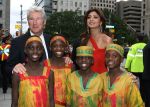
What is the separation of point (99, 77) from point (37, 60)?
664mm

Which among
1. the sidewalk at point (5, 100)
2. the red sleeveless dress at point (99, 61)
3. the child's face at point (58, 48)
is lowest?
the sidewalk at point (5, 100)

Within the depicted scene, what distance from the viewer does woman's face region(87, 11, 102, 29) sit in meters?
5.09

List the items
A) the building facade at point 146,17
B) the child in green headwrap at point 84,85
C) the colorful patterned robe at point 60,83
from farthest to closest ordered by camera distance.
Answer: the building facade at point 146,17, the colorful patterned robe at point 60,83, the child in green headwrap at point 84,85

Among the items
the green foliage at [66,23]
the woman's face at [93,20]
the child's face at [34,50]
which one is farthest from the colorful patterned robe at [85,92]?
the green foliage at [66,23]

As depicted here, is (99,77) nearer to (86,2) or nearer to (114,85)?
(114,85)

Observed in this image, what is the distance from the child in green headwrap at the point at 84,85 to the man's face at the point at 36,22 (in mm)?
597

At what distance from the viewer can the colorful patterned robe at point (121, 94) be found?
14.1 ft

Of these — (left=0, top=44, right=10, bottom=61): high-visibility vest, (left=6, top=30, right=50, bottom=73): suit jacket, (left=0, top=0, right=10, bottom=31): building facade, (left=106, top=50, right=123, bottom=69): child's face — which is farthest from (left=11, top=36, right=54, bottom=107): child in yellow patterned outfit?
(left=0, top=0, right=10, bottom=31): building facade

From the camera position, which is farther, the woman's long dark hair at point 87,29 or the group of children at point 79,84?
the woman's long dark hair at point 87,29

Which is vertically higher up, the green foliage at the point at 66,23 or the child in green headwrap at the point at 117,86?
the green foliage at the point at 66,23

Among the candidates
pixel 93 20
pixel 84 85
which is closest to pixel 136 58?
pixel 93 20

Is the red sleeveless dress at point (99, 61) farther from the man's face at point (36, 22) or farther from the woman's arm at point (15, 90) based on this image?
the woman's arm at point (15, 90)

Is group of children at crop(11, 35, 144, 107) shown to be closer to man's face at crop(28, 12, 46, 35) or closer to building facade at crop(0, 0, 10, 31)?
man's face at crop(28, 12, 46, 35)

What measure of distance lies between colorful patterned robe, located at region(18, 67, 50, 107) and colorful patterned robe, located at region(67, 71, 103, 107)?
0.31 meters
